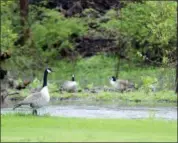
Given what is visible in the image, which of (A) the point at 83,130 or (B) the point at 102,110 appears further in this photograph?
(B) the point at 102,110

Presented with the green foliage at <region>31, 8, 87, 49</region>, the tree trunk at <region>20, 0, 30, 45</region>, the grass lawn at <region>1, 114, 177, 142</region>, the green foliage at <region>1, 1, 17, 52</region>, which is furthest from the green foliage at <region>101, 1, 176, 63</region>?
the grass lawn at <region>1, 114, 177, 142</region>

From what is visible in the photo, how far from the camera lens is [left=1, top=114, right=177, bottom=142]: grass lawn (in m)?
13.0

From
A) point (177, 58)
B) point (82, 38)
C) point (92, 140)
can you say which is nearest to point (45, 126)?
point (92, 140)

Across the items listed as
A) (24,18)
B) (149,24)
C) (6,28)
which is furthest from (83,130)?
(24,18)

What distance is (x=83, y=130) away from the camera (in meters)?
14.6

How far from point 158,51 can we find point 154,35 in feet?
17.1

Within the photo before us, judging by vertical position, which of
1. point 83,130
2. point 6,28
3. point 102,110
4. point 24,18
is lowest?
point 102,110

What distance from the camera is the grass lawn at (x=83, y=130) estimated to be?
13.0 meters

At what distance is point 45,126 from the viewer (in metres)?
15.6

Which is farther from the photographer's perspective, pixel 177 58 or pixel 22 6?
pixel 22 6

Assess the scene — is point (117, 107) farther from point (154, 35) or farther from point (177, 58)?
point (154, 35)

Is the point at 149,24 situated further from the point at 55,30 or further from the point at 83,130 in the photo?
the point at 83,130

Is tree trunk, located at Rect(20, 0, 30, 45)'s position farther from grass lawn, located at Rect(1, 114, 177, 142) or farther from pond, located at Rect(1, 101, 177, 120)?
grass lawn, located at Rect(1, 114, 177, 142)

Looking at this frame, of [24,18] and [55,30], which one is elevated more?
[24,18]
